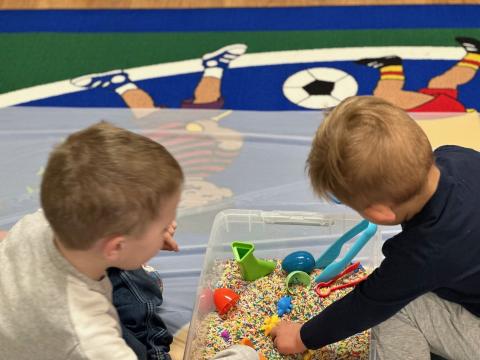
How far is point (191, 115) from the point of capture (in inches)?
60.1

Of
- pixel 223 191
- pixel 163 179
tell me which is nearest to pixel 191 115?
pixel 223 191

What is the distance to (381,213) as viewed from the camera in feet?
2.59

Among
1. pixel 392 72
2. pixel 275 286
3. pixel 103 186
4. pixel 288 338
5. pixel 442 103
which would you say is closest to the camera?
pixel 103 186

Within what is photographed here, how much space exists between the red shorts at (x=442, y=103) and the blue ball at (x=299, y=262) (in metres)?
0.55

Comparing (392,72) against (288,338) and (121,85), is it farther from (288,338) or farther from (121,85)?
(288,338)

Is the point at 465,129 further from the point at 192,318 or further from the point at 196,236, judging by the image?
the point at 192,318

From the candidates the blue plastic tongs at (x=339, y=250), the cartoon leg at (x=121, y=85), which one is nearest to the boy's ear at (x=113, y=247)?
the blue plastic tongs at (x=339, y=250)

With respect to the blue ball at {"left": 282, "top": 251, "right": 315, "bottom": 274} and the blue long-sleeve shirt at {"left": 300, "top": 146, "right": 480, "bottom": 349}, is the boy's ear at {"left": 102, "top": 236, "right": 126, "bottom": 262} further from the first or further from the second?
the blue ball at {"left": 282, "top": 251, "right": 315, "bottom": 274}

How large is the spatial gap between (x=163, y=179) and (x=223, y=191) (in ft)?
1.93

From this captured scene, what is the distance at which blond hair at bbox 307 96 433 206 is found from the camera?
0.74 metres

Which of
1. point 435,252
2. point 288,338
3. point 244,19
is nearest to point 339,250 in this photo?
point 288,338

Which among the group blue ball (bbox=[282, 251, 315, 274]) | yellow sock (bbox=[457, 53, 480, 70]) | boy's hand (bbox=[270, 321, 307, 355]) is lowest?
boy's hand (bbox=[270, 321, 307, 355])

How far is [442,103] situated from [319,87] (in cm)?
30

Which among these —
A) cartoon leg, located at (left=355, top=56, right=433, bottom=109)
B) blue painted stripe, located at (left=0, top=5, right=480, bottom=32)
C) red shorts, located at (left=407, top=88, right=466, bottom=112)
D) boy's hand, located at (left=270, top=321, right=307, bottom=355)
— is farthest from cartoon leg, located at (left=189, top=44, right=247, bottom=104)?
boy's hand, located at (left=270, top=321, right=307, bottom=355)
